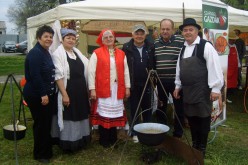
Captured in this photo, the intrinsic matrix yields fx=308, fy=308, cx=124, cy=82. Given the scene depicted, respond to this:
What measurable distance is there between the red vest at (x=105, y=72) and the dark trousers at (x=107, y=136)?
550mm

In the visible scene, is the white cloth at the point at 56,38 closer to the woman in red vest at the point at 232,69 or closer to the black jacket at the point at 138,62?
the black jacket at the point at 138,62

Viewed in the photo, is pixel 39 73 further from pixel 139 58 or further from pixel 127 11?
pixel 127 11

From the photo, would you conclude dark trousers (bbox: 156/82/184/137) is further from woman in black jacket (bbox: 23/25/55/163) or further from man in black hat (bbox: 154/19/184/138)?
woman in black jacket (bbox: 23/25/55/163)

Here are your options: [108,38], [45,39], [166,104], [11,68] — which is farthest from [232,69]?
[11,68]

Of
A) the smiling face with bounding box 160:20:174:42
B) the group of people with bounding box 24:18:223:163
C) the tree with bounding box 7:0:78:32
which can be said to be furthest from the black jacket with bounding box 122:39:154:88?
the tree with bounding box 7:0:78:32

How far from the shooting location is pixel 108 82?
4.20 meters

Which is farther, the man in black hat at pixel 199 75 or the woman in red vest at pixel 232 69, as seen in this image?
the woman in red vest at pixel 232 69

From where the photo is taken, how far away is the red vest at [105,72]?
4168mm

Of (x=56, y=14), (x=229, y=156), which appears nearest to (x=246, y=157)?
(x=229, y=156)

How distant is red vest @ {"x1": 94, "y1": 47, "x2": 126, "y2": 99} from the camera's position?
4168 millimetres

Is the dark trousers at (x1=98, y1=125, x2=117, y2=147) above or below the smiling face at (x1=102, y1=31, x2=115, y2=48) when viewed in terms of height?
below

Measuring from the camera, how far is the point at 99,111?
14.3 ft

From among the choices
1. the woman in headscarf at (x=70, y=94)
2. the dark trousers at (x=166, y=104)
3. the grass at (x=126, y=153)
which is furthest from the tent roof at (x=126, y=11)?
the grass at (x=126, y=153)

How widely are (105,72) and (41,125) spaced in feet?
3.55
